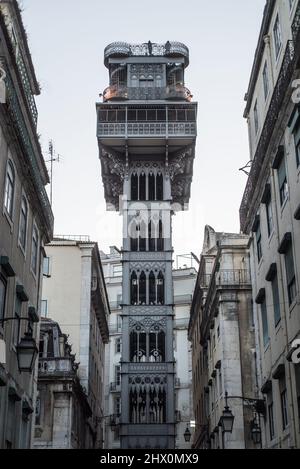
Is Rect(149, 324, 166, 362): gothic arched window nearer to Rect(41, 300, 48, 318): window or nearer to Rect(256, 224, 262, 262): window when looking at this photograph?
Rect(41, 300, 48, 318): window

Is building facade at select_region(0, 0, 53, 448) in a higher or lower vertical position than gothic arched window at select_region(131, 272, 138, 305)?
lower

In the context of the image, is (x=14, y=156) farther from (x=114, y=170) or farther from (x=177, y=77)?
(x=177, y=77)

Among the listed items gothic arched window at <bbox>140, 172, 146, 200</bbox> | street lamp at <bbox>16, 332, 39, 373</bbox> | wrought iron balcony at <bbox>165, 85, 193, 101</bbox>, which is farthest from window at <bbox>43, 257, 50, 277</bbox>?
street lamp at <bbox>16, 332, 39, 373</bbox>

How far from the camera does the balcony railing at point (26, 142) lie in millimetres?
21859

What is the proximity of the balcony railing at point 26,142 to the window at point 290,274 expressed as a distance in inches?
356

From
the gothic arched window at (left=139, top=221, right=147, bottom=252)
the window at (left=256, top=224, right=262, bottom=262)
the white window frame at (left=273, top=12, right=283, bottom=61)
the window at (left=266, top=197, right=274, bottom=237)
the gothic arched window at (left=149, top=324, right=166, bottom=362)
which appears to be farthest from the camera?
the gothic arched window at (left=139, top=221, right=147, bottom=252)

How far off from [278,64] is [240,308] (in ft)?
59.2

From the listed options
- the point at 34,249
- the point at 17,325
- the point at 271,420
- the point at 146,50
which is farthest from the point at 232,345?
the point at 146,50

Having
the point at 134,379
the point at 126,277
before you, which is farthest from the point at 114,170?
the point at 134,379

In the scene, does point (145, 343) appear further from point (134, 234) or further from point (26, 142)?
point (26, 142)

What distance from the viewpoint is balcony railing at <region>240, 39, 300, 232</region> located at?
2080 cm

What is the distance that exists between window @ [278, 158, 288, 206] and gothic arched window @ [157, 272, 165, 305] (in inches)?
1311

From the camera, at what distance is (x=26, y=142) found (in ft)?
79.8

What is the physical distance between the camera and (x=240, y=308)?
131 feet
